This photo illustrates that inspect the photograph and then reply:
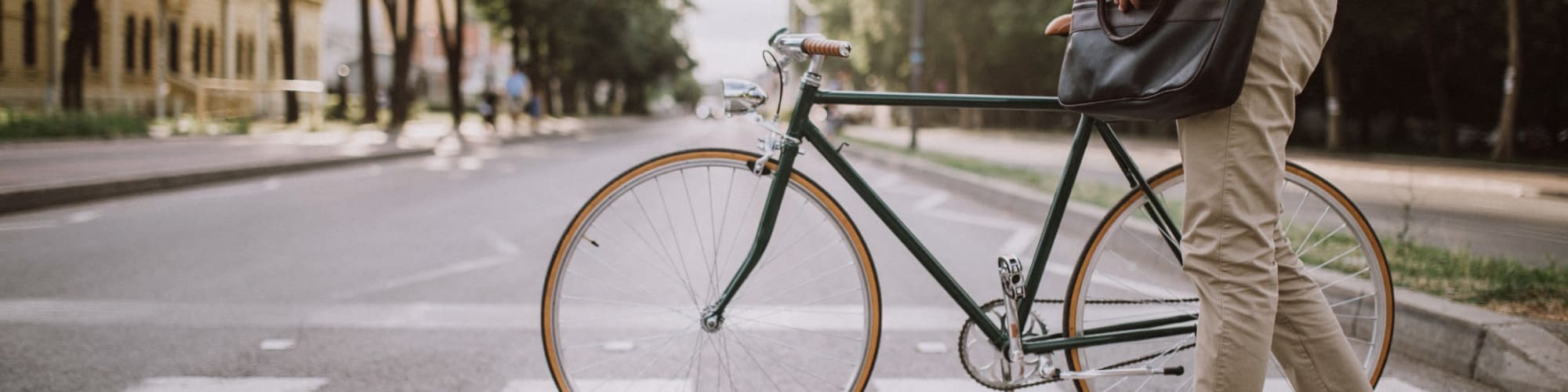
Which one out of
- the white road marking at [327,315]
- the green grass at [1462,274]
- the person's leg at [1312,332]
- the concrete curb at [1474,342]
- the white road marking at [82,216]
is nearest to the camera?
the person's leg at [1312,332]

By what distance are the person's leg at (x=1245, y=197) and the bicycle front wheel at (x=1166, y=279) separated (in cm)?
30

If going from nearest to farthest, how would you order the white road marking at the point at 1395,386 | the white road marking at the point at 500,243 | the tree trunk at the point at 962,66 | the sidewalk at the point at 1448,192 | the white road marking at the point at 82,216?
the white road marking at the point at 1395,386 < the sidewalk at the point at 1448,192 < the white road marking at the point at 500,243 < the white road marking at the point at 82,216 < the tree trunk at the point at 962,66

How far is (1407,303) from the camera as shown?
3.95m

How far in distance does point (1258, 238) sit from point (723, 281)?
1.21 meters

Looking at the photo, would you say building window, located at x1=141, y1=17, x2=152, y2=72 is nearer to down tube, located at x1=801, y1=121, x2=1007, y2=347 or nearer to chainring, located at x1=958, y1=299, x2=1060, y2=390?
down tube, located at x1=801, y1=121, x2=1007, y2=347

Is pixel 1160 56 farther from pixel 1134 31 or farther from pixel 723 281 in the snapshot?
pixel 723 281

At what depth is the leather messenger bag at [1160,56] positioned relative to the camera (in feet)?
6.74

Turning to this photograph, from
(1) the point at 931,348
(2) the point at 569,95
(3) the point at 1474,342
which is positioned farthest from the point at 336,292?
(2) the point at 569,95

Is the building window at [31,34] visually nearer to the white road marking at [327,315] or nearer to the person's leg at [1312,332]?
the white road marking at [327,315]

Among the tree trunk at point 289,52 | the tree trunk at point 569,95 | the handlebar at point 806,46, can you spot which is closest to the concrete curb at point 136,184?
the handlebar at point 806,46

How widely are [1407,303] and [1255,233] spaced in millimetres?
2198

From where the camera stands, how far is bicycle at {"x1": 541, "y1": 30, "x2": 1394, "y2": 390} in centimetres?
252

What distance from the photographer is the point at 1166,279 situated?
2889 mm

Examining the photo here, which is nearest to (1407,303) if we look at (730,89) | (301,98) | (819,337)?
(819,337)
